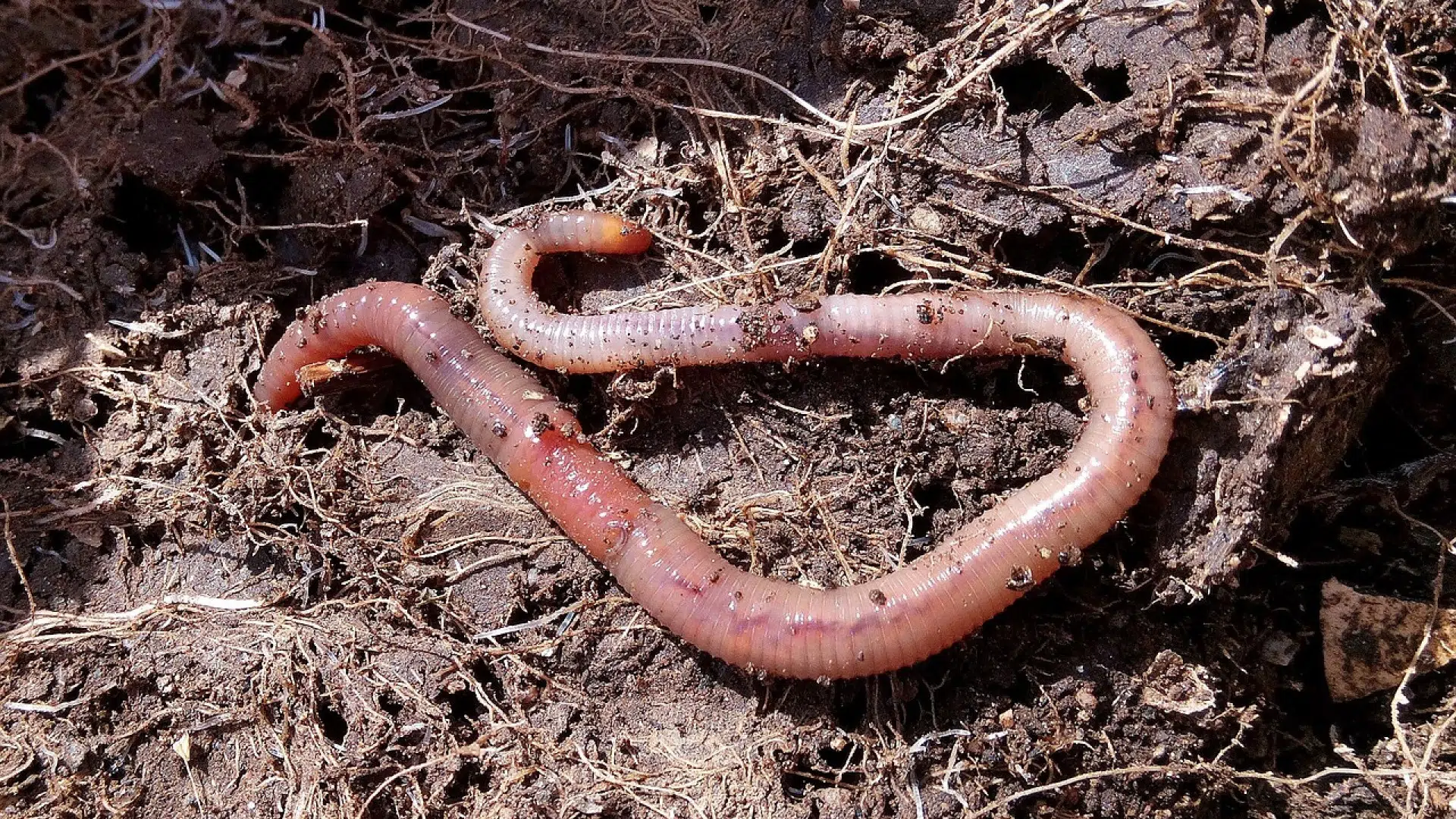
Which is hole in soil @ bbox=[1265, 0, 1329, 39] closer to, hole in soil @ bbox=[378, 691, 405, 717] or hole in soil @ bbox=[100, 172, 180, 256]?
hole in soil @ bbox=[378, 691, 405, 717]

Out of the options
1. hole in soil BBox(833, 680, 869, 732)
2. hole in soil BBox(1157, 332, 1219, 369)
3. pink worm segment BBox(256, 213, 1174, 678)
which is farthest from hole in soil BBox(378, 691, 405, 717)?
hole in soil BBox(1157, 332, 1219, 369)

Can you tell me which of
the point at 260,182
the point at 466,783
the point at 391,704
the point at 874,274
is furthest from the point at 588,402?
the point at 260,182

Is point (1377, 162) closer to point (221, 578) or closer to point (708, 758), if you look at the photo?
point (708, 758)

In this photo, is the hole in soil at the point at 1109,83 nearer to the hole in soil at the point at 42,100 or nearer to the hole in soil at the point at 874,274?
the hole in soil at the point at 874,274

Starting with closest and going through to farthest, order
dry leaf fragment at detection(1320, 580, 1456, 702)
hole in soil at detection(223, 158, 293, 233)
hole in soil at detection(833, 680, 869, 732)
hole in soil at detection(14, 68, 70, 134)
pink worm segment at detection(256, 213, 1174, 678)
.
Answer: pink worm segment at detection(256, 213, 1174, 678) → dry leaf fragment at detection(1320, 580, 1456, 702) → hole in soil at detection(833, 680, 869, 732) → hole in soil at detection(223, 158, 293, 233) → hole in soil at detection(14, 68, 70, 134)

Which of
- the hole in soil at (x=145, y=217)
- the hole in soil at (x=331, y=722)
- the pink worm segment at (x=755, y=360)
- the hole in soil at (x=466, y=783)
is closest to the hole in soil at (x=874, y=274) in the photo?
the pink worm segment at (x=755, y=360)

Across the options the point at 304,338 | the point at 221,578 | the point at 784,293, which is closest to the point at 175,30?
the point at 304,338
